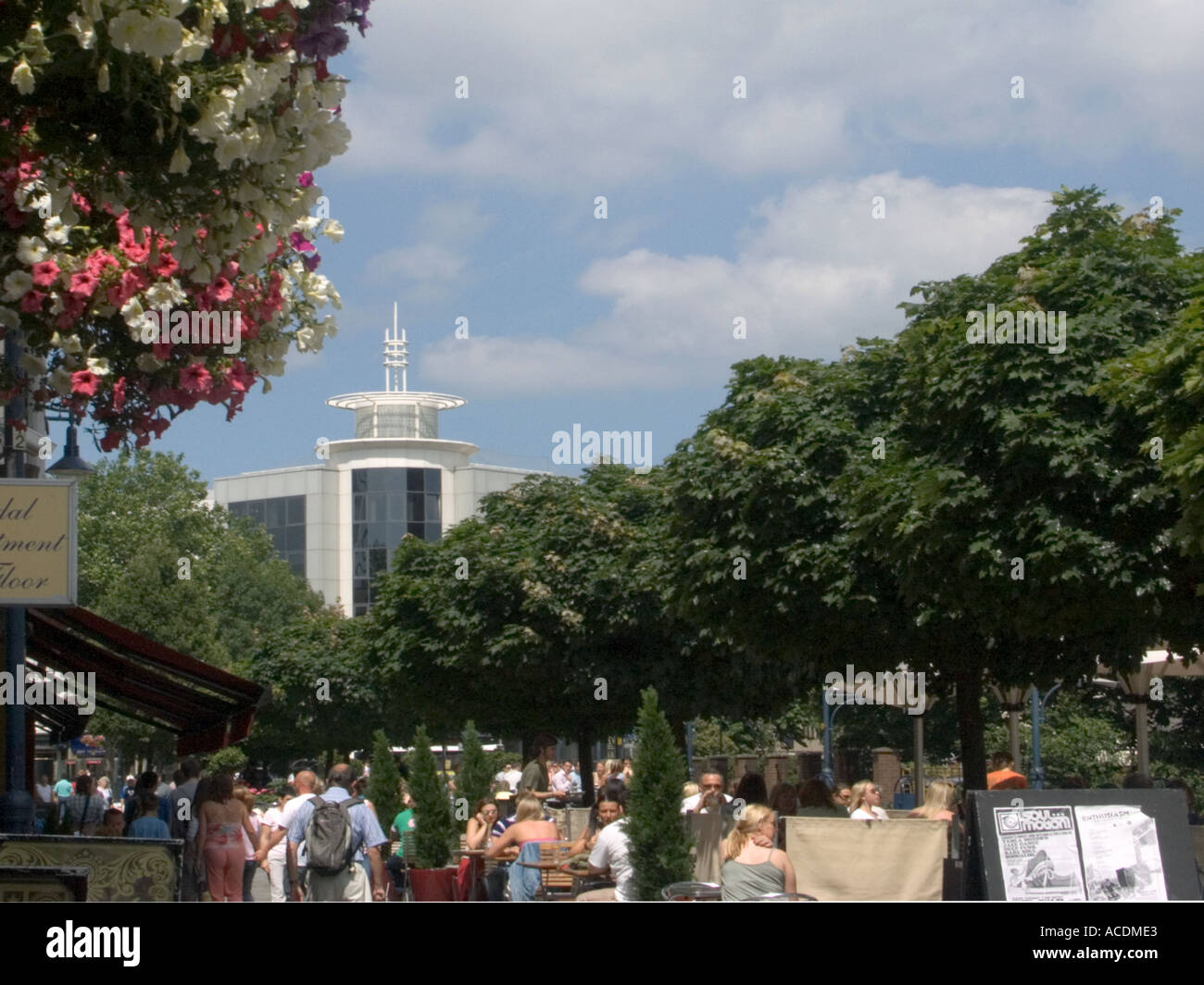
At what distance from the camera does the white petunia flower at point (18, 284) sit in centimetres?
530

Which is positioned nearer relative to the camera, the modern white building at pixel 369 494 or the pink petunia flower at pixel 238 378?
the pink petunia flower at pixel 238 378

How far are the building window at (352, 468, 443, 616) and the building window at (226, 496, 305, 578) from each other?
3.68m

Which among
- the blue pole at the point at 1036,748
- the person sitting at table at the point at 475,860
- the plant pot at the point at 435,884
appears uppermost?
the blue pole at the point at 1036,748

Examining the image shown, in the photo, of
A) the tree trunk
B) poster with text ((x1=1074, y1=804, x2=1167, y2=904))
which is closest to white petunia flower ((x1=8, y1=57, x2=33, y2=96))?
poster with text ((x1=1074, y1=804, x2=1167, y2=904))

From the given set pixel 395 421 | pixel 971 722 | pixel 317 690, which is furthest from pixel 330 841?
pixel 395 421

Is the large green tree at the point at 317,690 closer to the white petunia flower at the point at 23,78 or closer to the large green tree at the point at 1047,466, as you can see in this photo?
the large green tree at the point at 1047,466

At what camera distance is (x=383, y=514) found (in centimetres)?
10000

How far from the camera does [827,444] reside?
19.1 meters

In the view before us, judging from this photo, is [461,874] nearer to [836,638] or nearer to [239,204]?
[836,638]

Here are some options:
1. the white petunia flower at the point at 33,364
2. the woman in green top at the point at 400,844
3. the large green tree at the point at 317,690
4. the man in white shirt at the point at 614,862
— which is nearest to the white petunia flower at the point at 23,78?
the white petunia flower at the point at 33,364

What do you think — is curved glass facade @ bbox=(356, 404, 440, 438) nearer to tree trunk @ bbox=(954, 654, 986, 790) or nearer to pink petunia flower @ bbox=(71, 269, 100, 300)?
tree trunk @ bbox=(954, 654, 986, 790)

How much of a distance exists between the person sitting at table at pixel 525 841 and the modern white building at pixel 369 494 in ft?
276

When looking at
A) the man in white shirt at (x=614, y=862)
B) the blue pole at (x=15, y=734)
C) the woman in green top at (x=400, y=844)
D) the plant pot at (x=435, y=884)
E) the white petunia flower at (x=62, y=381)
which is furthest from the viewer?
the woman in green top at (x=400, y=844)

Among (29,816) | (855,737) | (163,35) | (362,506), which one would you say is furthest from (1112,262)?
(362,506)
